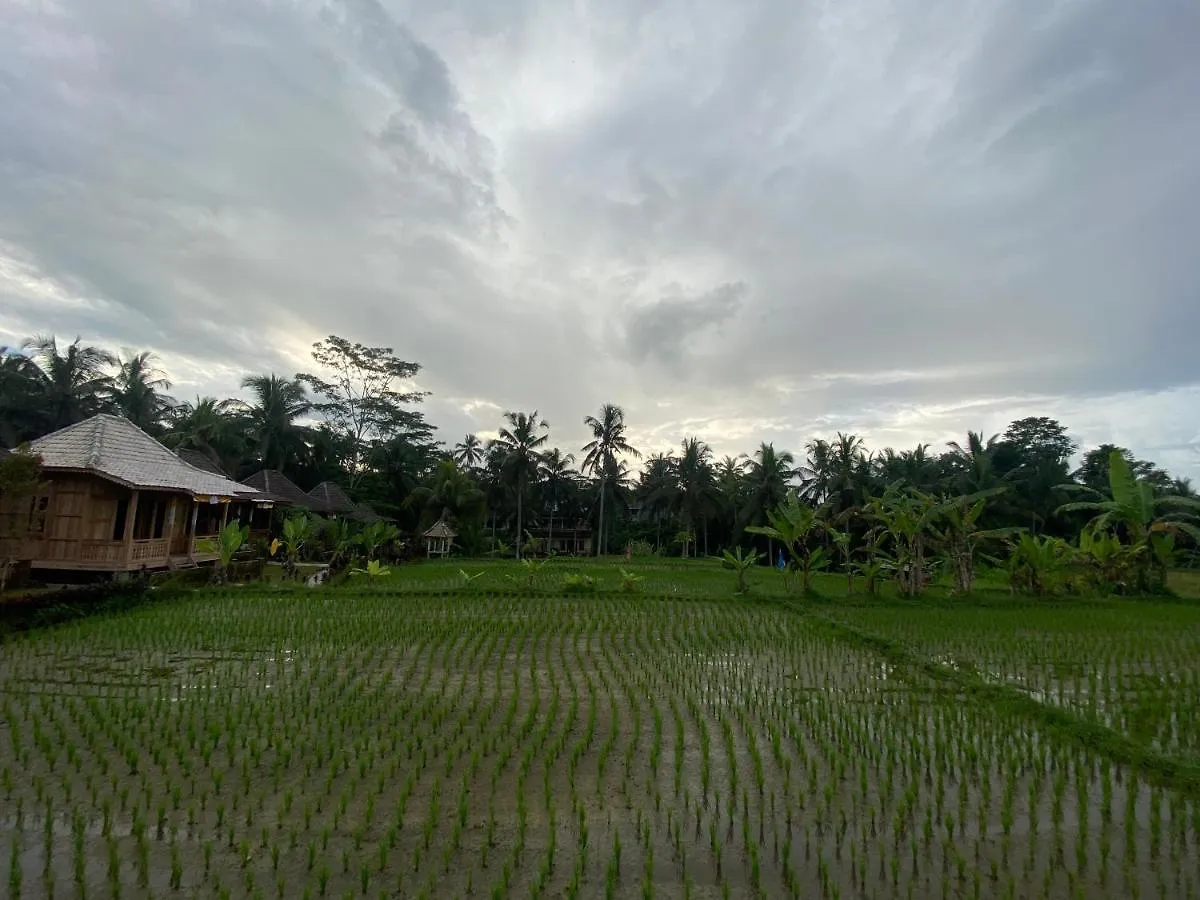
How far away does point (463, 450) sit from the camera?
40.2 metres

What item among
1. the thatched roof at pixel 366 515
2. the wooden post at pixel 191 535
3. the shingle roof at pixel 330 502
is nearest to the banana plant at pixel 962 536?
the wooden post at pixel 191 535

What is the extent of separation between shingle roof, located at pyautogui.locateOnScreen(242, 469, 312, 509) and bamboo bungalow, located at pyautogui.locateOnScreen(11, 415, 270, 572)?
8187 millimetres

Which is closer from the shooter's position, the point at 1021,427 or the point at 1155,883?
the point at 1155,883

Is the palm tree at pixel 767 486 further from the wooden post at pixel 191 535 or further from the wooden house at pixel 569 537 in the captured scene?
the wooden post at pixel 191 535

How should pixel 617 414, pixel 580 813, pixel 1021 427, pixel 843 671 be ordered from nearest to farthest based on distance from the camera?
1. pixel 580 813
2. pixel 843 671
3. pixel 617 414
4. pixel 1021 427

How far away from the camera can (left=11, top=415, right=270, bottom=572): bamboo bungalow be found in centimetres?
1353

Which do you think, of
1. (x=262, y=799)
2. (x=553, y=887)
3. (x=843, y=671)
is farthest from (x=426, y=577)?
(x=553, y=887)

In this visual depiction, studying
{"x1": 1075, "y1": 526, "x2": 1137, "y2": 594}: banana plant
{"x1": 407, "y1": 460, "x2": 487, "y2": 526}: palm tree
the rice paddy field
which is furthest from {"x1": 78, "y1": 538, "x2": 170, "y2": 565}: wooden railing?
{"x1": 1075, "y1": 526, "x2": 1137, "y2": 594}: banana plant

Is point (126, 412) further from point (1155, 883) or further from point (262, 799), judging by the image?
point (1155, 883)

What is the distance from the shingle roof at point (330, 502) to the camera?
1075 inches

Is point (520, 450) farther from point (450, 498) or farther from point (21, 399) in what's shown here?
point (21, 399)

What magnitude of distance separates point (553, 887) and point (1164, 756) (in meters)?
4.66

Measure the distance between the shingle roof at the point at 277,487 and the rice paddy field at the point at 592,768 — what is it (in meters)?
16.7

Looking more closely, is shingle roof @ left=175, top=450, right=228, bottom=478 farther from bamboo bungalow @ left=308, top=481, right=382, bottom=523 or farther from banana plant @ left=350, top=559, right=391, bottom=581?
banana plant @ left=350, top=559, right=391, bottom=581
